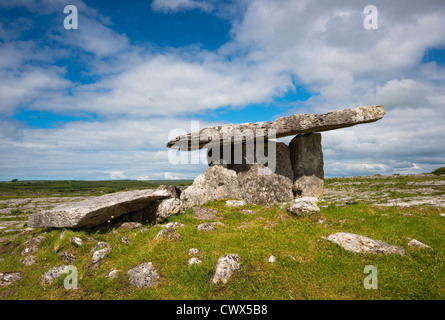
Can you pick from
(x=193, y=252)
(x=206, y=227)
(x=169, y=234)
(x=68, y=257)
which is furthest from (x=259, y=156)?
(x=68, y=257)

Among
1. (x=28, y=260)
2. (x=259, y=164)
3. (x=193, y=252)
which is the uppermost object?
(x=259, y=164)

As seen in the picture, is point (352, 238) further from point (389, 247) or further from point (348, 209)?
point (348, 209)

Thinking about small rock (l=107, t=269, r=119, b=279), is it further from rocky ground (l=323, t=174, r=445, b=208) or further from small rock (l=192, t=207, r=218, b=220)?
rocky ground (l=323, t=174, r=445, b=208)

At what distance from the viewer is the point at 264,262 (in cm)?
873

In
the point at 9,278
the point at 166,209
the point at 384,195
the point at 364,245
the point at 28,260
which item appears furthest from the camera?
the point at 384,195

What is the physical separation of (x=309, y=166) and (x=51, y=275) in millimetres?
18495

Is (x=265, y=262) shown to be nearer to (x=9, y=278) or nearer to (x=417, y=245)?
(x=417, y=245)

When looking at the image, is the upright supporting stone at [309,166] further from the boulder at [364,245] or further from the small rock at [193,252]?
the small rock at [193,252]

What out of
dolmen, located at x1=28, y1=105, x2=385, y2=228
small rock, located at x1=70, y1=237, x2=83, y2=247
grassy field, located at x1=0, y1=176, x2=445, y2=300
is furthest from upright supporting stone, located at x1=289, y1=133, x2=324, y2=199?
small rock, located at x1=70, y1=237, x2=83, y2=247

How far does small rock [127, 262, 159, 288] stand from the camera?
329 inches

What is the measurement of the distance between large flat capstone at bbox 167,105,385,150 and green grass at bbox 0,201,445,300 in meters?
6.95

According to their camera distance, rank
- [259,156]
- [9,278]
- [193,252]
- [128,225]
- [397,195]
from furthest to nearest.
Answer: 1. [397,195]
2. [259,156]
3. [128,225]
4. [9,278]
5. [193,252]
